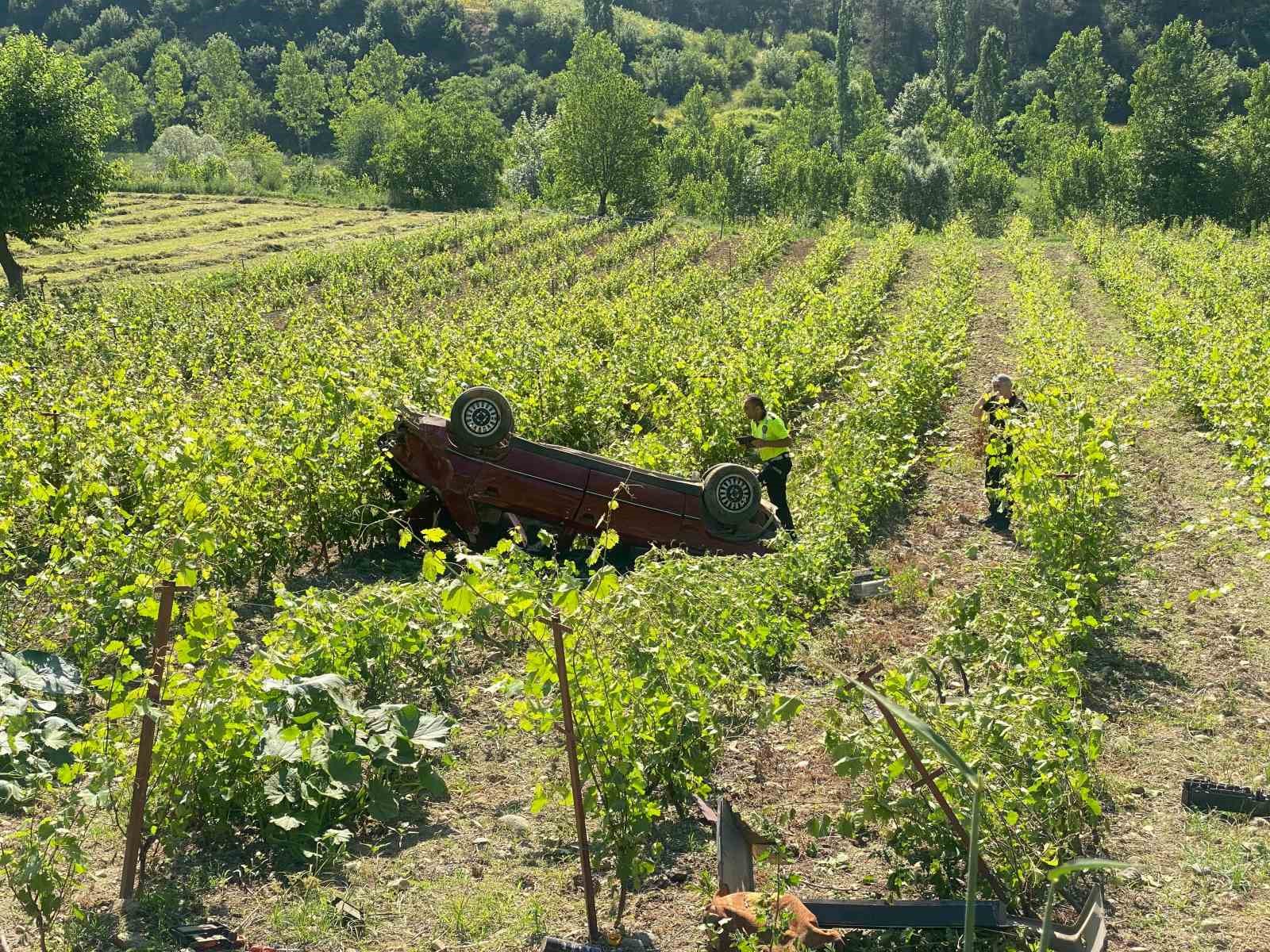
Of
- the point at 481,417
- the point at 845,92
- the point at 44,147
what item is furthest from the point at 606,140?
the point at 845,92

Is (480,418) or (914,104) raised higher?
(914,104)

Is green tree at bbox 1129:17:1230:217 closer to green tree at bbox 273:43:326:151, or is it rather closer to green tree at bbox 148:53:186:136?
green tree at bbox 273:43:326:151

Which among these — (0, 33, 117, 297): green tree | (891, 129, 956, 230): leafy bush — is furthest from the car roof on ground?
(891, 129, 956, 230): leafy bush

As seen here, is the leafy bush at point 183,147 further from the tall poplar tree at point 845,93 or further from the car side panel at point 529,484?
the car side panel at point 529,484

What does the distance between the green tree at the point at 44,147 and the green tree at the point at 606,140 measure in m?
23.0

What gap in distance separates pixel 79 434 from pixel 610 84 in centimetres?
4216

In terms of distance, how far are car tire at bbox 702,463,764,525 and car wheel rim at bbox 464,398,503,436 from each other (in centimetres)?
171

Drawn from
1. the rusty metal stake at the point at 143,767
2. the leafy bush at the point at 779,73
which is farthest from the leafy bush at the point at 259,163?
the leafy bush at the point at 779,73

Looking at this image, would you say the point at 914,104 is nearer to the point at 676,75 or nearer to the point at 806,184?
the point at 676,75

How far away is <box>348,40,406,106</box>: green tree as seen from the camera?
382 feet

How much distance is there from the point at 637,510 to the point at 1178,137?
5531 centimetres

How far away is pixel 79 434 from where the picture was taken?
29.8 feet

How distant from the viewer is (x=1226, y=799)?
212 inches

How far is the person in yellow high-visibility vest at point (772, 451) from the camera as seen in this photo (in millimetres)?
9602
